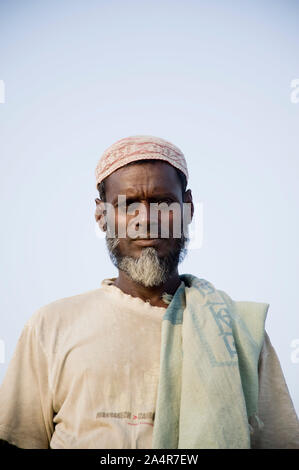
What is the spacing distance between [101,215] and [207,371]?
1.26 metres

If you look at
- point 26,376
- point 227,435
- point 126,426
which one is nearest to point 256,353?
point 227,435

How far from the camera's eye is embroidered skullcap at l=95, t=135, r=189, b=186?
113 inches

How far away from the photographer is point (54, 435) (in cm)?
243

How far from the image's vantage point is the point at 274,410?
2.60 metres

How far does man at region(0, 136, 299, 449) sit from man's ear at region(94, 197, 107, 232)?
8cm

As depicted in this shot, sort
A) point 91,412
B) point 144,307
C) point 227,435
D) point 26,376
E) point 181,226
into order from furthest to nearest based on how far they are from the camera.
→ point 181,226, point 144,307, point 26,376, point 91,412, point 227,435

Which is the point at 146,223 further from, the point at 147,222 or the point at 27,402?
the point at 27,402

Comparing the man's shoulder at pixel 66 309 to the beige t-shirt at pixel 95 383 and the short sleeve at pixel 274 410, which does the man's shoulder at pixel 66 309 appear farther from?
the short sleeve at pixel 274 410

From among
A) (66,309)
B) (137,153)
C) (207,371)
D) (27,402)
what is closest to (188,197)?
(137,153)

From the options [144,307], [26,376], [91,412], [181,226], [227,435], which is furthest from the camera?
[181,226]

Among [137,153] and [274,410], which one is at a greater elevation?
[137,153]

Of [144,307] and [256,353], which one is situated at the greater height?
[144,307]

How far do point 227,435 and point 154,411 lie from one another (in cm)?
38
